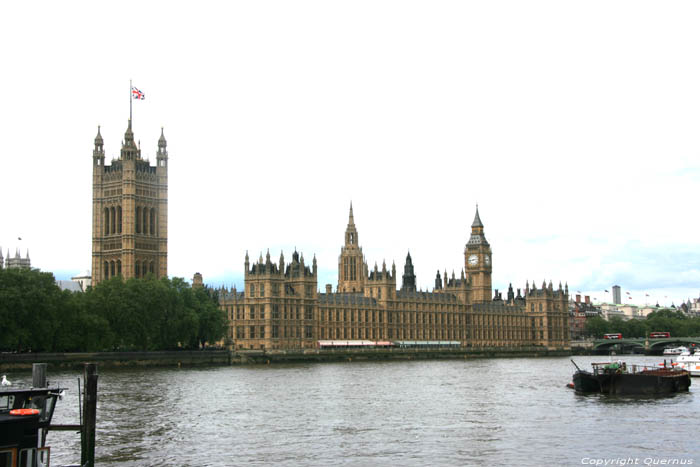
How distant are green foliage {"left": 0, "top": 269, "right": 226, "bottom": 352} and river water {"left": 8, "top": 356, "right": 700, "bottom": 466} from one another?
42.0ft

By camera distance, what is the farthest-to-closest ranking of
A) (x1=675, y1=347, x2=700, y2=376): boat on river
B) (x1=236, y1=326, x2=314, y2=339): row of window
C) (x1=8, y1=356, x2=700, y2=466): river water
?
1. (x1=236, y1=326, x2=314, y2=339): row of window
2. (x1=675, y1=347, x2=700, y2=376): boat on river
3. (x1=8, y1=356, x2=700, y2=466): river water

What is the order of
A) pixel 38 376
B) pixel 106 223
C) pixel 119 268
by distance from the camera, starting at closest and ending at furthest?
pixel 38 376
pixel 119 268
pixel 106 223

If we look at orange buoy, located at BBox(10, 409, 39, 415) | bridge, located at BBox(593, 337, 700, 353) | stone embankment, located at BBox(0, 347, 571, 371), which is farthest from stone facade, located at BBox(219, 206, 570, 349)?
orange buoy, located at BBox(10, 409, 39, 415)

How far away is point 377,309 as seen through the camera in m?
156

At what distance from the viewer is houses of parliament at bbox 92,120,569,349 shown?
131 metres

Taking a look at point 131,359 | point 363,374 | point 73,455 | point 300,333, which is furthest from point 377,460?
point 300,333

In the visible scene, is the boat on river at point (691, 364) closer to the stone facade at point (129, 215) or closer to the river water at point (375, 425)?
the river water at point (375, 425)

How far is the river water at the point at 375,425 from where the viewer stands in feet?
116

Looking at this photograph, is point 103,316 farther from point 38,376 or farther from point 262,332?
point 38,376

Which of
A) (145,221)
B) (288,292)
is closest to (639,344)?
(288,292)

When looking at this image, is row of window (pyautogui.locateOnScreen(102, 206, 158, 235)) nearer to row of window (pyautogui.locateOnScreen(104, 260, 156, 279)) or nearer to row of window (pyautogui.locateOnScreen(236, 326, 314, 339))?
row of window (pyautogui.locateOnScreen(104, 260, 156, 279))

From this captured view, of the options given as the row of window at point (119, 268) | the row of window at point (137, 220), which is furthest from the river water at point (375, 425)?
the row of window at point (137, 220)

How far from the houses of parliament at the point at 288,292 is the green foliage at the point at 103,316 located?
16.4 m

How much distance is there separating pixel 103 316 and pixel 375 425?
5721 cm
